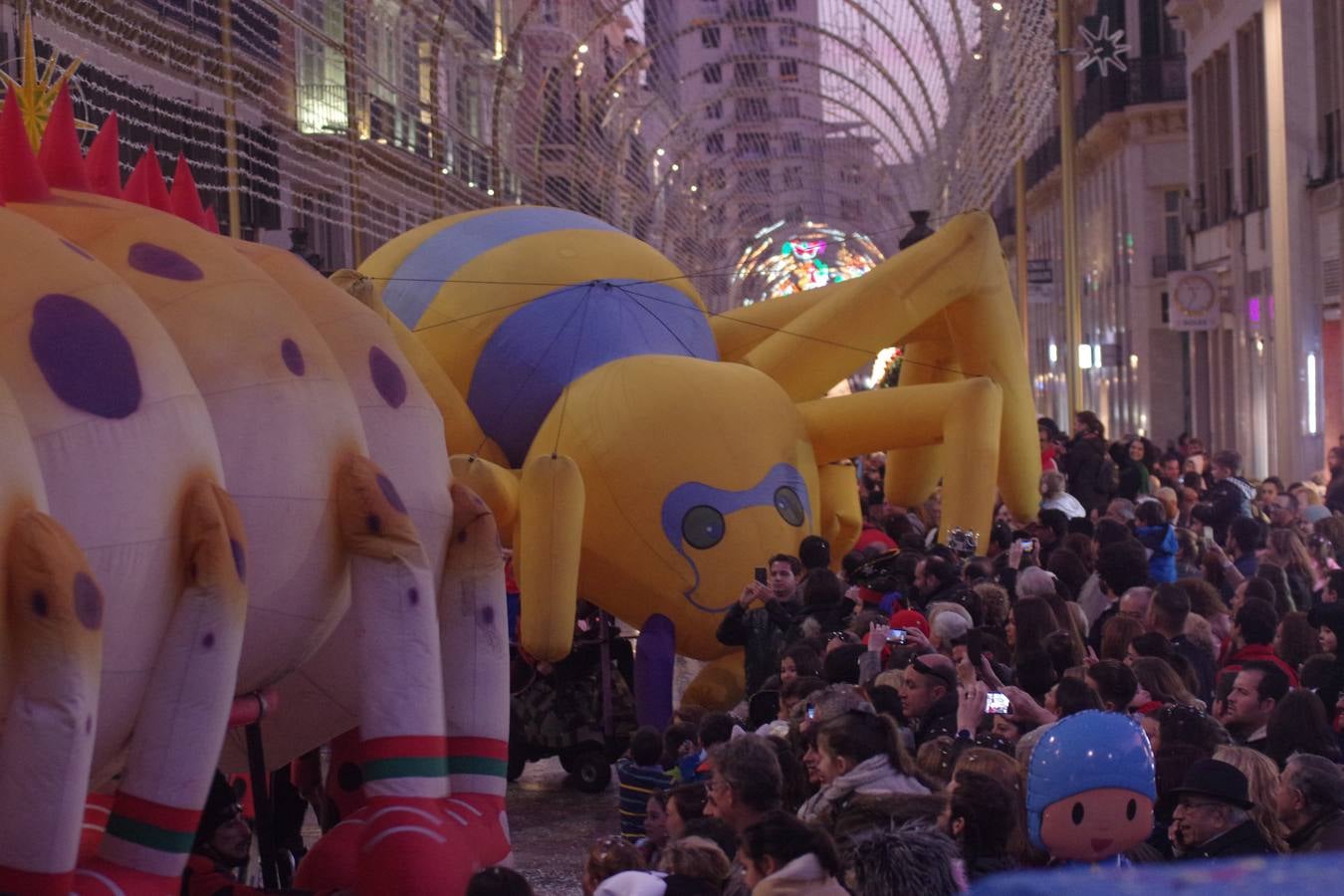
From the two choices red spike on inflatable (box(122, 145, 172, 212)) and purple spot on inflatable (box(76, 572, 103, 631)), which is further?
red spike on inflatable (box(122, 145, 172, 212))

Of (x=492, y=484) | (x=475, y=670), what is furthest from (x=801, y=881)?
(x=492, y=484)

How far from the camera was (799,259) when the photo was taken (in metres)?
83.5

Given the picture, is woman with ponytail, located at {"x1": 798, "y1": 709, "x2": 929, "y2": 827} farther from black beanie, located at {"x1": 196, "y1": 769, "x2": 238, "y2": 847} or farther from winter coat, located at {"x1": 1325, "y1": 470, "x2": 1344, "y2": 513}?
winter coat, located at {"x1": 1325, "y1": 470, "x2": 1344, "y2": 513}

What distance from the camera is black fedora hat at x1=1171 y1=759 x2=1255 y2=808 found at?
16.3ft

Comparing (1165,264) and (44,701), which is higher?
(1165,264)

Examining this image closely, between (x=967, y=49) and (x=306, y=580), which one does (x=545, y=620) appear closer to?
(x=306, y=580)

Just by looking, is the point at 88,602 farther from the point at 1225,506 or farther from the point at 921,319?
the point at 1225,506

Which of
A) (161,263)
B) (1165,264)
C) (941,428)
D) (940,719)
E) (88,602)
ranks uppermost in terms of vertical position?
(1165,264)

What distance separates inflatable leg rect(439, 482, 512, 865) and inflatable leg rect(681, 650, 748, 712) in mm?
4420

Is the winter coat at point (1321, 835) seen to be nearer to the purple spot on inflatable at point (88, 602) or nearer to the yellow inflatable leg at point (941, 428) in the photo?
the purple spot on inflatable at point (88, 602)

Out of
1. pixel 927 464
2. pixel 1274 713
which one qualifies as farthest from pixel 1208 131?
pixel 1274 713

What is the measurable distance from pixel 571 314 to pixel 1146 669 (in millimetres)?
5822

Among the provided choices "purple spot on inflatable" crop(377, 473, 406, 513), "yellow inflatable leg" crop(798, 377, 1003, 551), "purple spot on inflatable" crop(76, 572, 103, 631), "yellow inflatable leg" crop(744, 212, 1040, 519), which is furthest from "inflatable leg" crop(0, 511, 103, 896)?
"yellow inflatable leg" crop(744, 212, 1040, 519)

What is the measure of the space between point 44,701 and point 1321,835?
311 cm
